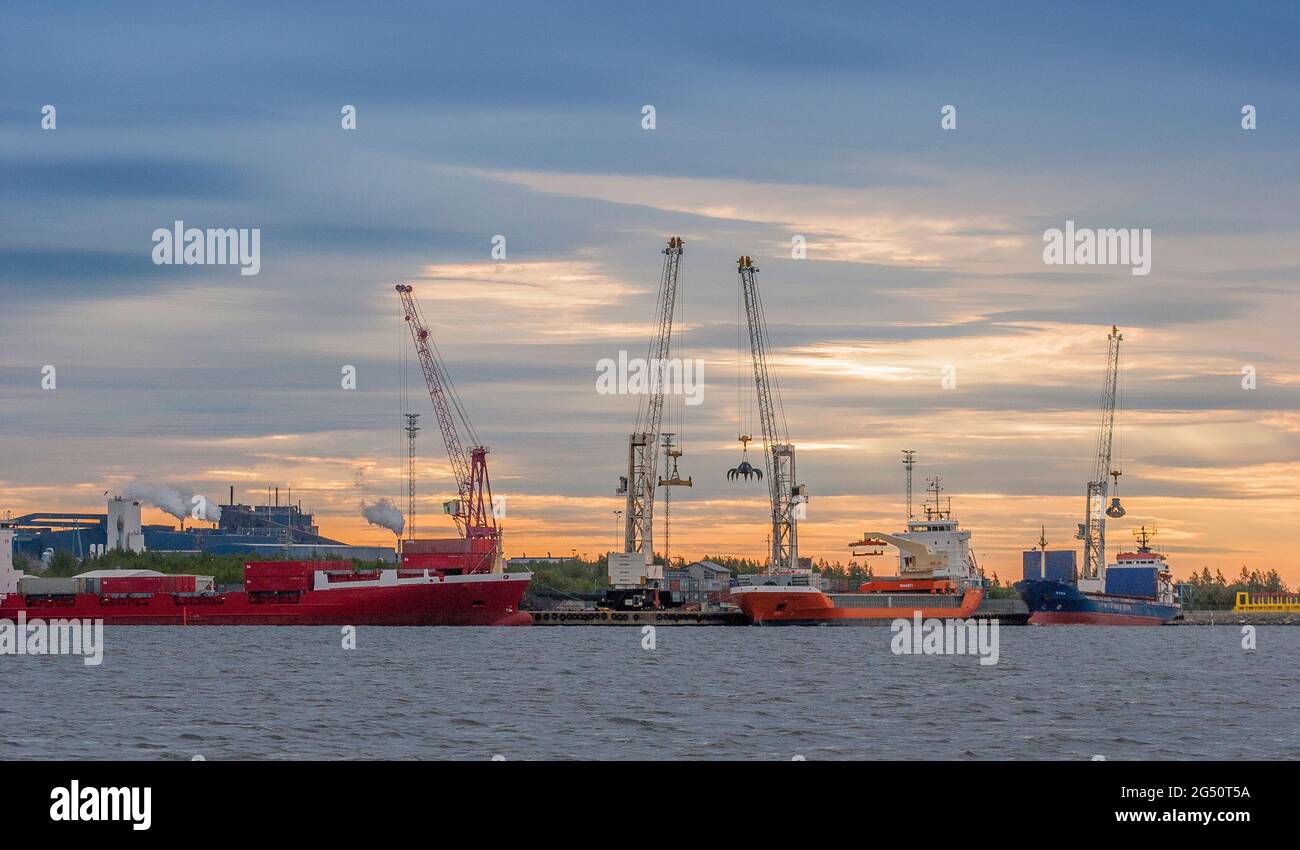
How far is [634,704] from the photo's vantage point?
203 feet

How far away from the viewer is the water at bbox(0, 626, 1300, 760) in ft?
156

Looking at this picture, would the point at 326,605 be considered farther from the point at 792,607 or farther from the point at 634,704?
the point at 634,704

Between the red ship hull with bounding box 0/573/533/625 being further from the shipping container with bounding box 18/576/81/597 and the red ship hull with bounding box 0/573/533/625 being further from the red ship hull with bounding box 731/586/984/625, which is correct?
the red ship hull with bounding box 731/586/984/625

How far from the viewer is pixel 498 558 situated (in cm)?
16925

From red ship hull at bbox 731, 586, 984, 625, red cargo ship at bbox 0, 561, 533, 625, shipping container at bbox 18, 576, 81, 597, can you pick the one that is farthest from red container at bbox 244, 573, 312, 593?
red ship hull at bbox 731, 586, 984, 625

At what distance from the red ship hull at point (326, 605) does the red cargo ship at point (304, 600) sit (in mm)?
99

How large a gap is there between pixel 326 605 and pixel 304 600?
9.76 ft

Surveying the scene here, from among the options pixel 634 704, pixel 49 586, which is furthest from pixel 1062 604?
pixel 634 704

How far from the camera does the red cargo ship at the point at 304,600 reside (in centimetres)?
15012

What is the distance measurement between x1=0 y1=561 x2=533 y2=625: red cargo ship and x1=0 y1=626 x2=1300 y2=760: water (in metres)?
36.7

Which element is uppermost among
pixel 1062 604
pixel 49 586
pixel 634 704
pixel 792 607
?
pixel 634 704

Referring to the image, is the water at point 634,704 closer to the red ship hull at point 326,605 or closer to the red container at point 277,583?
the red ship hull at point 326,605
